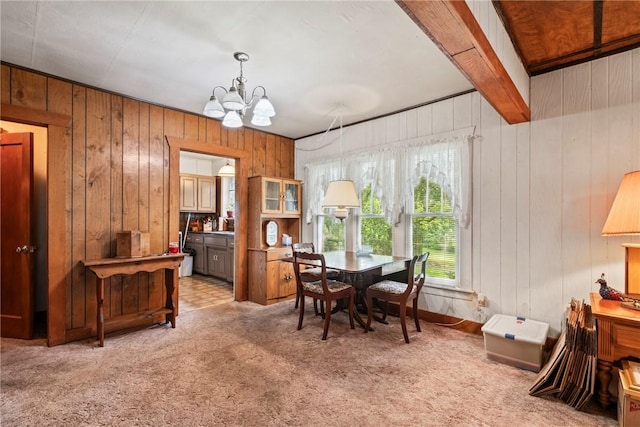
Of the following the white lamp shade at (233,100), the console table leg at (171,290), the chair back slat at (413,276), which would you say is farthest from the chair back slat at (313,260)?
the white lamp shade at (233,100)

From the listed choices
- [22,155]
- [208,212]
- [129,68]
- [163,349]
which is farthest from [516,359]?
[208,212]

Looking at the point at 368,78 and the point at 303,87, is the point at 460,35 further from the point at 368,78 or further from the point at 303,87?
the point at 303,87

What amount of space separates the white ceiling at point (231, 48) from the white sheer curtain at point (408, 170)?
1.83ft

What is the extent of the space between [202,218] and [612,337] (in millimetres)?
6617

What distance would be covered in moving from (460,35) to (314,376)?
2362 millimetres

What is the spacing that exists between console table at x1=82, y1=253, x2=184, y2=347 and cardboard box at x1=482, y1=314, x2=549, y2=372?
3168 mm

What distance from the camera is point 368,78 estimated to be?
9.49 ft

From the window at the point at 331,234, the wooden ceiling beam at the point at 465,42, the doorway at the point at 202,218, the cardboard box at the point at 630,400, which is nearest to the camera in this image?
the wooden ceiling beam at the point at 465,42

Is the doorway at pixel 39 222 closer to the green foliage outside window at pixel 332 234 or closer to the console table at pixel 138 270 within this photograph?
the console table at pixel 138 270

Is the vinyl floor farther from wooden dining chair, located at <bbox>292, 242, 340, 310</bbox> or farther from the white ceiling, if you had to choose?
the white ceiling

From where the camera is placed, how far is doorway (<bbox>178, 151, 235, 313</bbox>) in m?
5.43

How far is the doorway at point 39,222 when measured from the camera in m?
3.19

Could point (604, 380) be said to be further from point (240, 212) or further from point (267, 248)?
point (240, 212)

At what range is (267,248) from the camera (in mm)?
4375
